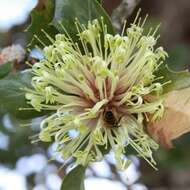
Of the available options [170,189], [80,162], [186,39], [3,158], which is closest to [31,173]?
[3,158]

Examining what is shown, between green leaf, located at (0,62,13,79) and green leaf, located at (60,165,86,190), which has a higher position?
green leaf, located at (0,62,13,79)

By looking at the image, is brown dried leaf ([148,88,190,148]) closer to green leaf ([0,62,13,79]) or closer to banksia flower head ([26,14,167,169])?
banksia flower head ([26,14,167,169])

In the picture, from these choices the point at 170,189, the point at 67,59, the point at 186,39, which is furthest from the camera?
the point at 186,39

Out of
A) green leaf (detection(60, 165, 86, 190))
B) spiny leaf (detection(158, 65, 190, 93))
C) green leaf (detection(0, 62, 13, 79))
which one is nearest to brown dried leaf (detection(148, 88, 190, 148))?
spiny leaf (detection(158, 65, 190, 93))

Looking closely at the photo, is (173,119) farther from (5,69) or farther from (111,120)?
(5,69)

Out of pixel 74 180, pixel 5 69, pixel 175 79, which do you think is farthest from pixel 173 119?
pixel 5 69

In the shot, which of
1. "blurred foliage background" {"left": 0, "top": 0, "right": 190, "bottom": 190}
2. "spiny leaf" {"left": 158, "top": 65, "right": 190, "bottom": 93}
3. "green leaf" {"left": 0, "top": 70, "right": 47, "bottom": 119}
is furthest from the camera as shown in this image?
"blurred foliage background" {"left": 0, "top": 0, "right": 190, "bottom": 190}

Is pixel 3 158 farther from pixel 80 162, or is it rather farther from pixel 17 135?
pixel 80 162
